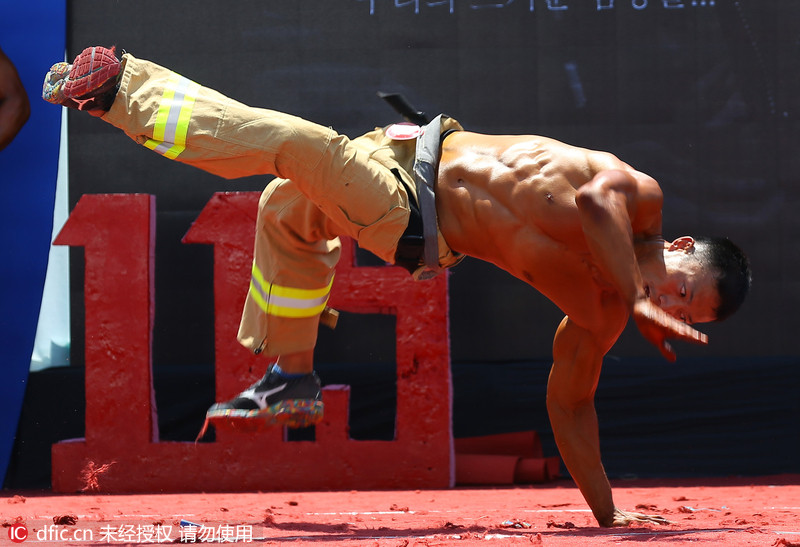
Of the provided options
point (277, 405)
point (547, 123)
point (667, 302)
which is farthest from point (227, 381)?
point (667, 302)

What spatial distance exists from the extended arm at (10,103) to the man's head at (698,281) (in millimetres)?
4265

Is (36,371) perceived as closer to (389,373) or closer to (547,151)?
(389,373)

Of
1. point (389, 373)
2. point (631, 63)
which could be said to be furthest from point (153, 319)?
point (631, 63)

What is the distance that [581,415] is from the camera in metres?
4.23

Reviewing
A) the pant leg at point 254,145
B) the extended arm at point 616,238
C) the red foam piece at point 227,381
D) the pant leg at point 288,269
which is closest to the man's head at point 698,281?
the extended arm at point 616,238

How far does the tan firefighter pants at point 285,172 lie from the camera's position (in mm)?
3508

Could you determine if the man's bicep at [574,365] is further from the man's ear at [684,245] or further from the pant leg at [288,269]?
the pant leg at [288,269]

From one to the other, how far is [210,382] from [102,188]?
4.73 feet

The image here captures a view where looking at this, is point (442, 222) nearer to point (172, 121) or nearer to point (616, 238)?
point (616, 238)

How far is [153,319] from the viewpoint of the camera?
6281mm

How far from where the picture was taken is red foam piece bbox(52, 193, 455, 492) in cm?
609

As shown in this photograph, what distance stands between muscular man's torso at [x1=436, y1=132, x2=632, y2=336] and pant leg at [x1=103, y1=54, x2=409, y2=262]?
A: 22 centimetres

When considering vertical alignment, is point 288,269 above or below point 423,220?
below

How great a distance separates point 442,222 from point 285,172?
61 centimetres
